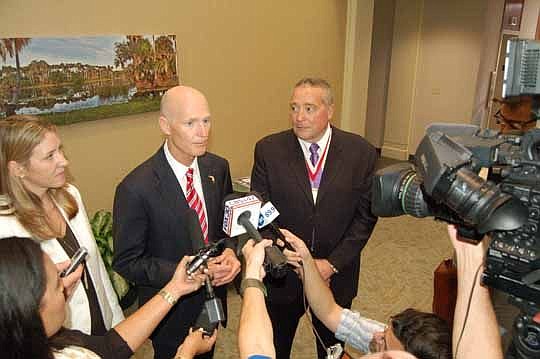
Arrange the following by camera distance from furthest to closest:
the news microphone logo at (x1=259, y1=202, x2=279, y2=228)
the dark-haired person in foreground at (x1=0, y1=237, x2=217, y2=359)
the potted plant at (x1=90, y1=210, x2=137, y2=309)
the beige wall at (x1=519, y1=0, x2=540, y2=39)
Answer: the beige wall at (x1=519, y1=0, x2=540, y2=39) → the potted plant at (x1=90, y1=210, x2=137, y2=309) → the news microphone logo at (x1=259, y1=202, x2=279, y2=228) → the dark-haired person in foreground at (x1=0, y1=237, x2=217, y2=359)

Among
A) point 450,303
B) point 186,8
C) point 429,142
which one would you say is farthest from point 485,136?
point 186,8

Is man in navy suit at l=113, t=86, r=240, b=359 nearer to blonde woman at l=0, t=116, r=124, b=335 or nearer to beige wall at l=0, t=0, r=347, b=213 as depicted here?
blonde woman at l=0, t=116, r=124, b=335

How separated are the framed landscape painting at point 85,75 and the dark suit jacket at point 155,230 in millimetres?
1135

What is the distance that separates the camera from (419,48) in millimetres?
6336

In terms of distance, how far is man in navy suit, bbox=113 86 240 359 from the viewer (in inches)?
67.9

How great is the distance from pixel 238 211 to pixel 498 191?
811 mm

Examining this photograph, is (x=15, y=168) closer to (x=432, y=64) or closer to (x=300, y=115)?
(x=300, y=115)

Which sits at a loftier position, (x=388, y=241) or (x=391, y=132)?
(x=391, y=132)

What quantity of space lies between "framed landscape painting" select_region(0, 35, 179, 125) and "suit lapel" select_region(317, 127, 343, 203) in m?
1.55

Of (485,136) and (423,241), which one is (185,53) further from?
(423,241)

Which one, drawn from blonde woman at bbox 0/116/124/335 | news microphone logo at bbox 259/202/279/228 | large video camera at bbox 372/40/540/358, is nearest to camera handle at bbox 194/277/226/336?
news microphone logo at bbox 259/202/279/228

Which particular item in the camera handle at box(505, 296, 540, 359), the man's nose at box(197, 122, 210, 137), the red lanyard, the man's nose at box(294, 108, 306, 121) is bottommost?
the camera handle at box(505, 296, 540, 359)

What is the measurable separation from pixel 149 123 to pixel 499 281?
2.63 metres

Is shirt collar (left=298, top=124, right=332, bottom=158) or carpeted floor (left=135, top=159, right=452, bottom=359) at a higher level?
shirt collar (left=298, top=124, right=332, bottom=158)
